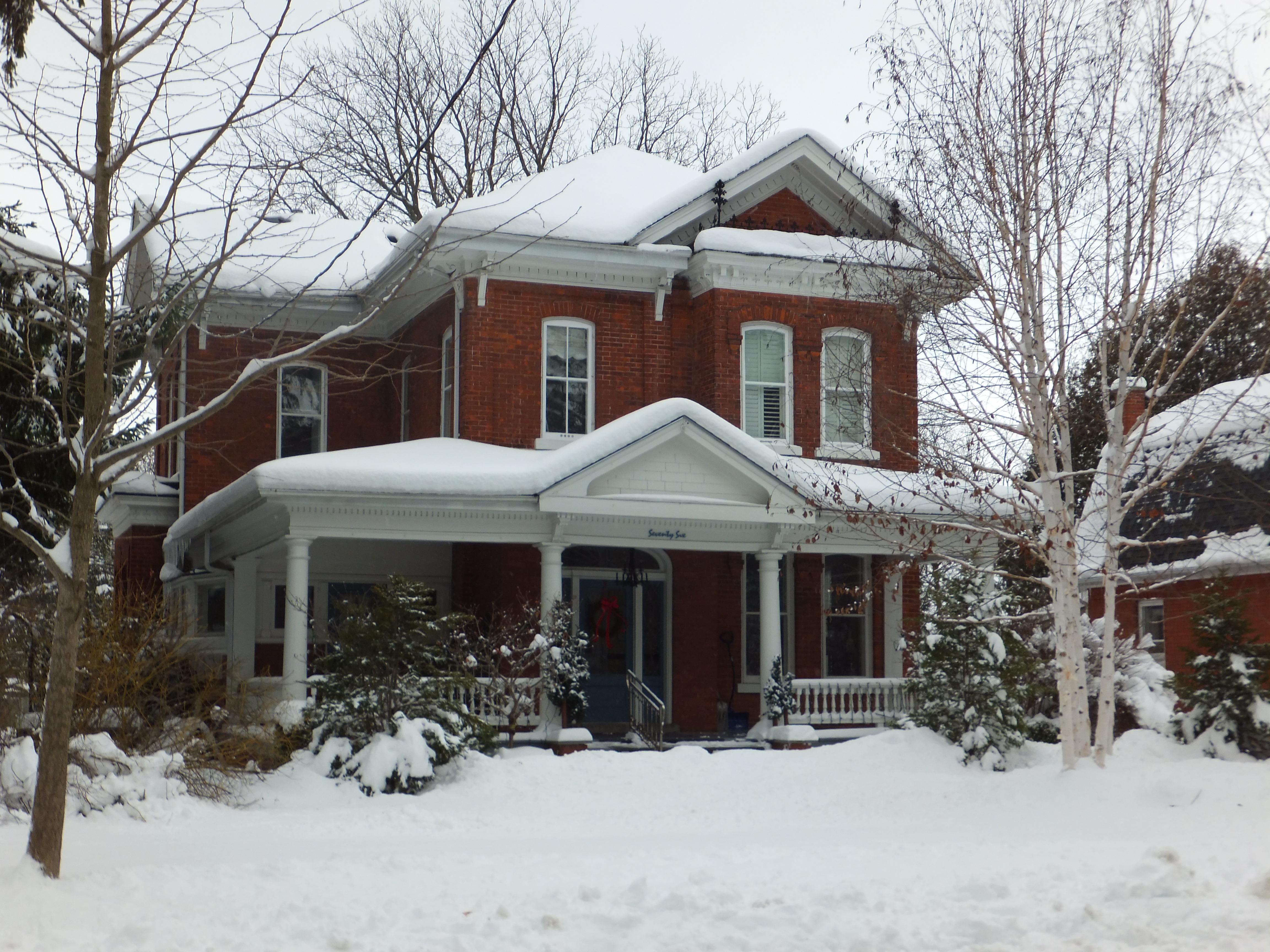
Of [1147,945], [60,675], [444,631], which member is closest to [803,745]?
[444,631]

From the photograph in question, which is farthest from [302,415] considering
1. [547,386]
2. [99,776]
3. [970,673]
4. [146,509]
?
[970,673]

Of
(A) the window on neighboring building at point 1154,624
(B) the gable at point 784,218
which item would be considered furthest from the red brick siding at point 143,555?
(A) the window on neighboring building at point 1154,624

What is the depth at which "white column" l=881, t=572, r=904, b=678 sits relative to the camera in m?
18.1

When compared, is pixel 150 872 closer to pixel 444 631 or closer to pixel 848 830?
pixel 848 830

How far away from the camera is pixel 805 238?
19297 mm

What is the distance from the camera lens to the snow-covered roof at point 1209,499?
17000mm

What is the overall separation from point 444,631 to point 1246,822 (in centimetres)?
834

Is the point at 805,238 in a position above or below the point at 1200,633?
above

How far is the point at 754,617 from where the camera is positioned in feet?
64.4

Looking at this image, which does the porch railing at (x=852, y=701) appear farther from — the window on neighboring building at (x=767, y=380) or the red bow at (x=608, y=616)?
the window on neighboring building at (x=767, y=380)

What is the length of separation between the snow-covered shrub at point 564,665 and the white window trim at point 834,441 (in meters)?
4.91

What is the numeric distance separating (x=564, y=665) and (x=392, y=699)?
2.39m

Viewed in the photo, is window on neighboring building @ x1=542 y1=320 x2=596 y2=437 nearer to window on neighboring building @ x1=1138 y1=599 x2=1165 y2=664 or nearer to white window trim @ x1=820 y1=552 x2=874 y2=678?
white window trim @ x1=820 y1=552 x2=874 y2=678

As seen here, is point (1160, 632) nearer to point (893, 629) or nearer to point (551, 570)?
point (893, 629)
